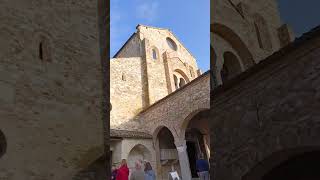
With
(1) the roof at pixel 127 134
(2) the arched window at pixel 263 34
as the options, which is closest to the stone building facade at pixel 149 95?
(1) the roof at pixel 127 134

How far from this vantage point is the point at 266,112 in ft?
10.6

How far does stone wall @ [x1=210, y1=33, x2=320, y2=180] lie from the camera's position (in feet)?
9.91

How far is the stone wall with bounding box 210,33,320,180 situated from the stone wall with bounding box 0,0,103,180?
2838 mm

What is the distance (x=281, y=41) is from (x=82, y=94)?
436cm

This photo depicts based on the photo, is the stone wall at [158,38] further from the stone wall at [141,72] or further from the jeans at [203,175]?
the jeans at [203,175]

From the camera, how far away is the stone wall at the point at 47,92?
517cm

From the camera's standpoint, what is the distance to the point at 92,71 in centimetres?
616

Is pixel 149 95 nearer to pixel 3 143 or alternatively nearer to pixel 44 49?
pixel 44 49

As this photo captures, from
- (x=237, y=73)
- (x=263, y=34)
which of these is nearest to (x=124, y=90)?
(x=237, y=73)

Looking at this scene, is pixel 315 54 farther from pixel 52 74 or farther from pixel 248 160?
pixel 52 74

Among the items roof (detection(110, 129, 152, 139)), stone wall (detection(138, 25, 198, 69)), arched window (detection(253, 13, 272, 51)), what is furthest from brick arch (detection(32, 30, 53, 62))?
stone wall (detection(138, 25, 198, 69))

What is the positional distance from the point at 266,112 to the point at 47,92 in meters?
3.82

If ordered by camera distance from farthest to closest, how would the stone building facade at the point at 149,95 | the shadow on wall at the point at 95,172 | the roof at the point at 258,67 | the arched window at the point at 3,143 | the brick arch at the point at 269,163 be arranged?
the stone building facade at the point at 149,95 < the shadow on wall at the point at 95,172 < the arched window at the point at 3,143 < the brick arch at the point at 269,163 < the roof at the point at 258,67

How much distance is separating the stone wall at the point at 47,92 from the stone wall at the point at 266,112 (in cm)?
284
